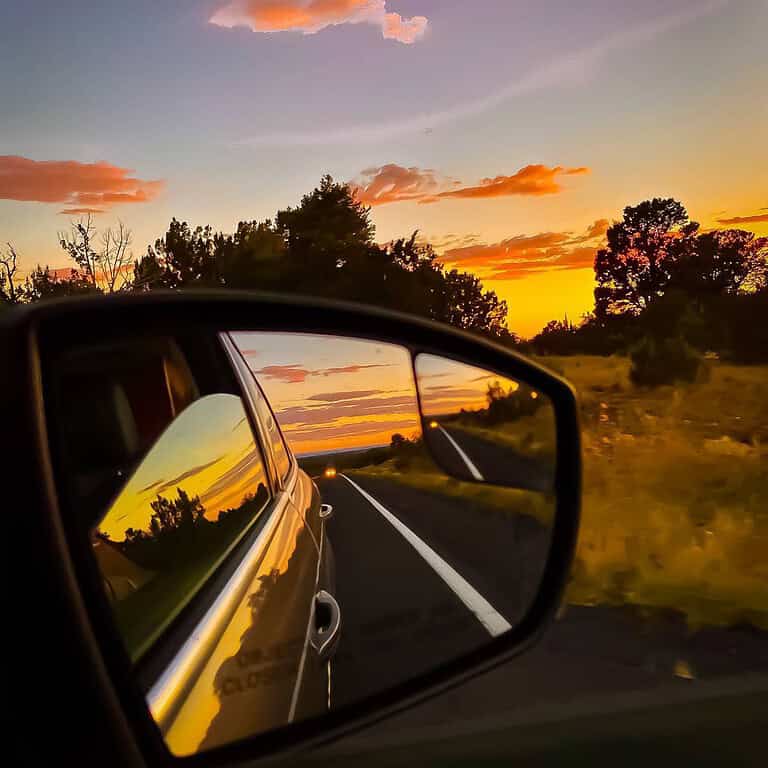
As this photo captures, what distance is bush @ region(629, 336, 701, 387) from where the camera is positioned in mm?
30766

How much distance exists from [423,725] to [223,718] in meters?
3.02

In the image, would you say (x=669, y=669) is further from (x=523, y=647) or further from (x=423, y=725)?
(x=523, y=647)

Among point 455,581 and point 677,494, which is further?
point 677,494

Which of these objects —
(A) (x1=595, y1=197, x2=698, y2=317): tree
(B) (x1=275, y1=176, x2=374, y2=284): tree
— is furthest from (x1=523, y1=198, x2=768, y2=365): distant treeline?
(B) (x1=275, y1=176, x2=374, y2=284): tree

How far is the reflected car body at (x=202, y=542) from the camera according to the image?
1.30m

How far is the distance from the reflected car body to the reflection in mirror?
0.27 meters

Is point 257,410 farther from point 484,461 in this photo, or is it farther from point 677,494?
point 677,494

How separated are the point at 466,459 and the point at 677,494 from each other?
15512 millimetres

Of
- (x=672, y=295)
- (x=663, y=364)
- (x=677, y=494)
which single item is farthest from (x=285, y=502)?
(x=672, y=295)

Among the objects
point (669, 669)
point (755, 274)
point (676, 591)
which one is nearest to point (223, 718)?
point (669, 669)

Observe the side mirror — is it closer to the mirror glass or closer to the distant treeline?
the mirror glass

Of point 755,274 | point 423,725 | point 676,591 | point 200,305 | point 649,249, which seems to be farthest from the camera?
point 649,249

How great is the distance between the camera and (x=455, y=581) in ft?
6.70

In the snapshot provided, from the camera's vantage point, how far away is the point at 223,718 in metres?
1.29
